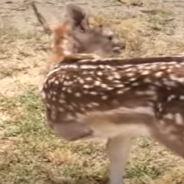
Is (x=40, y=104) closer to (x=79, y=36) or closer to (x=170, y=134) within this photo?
(x=79, y=36)

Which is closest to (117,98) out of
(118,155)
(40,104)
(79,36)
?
(118,155)

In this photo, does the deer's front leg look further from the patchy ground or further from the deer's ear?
the deer's ear

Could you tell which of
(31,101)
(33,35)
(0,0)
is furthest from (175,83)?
(0,0)

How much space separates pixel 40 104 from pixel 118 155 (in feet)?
3.23

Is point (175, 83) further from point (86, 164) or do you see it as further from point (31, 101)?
point (31, 101)

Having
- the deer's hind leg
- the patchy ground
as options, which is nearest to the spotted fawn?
the deer's hind leg

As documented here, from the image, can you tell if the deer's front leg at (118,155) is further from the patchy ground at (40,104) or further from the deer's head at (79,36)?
the deer's head at (79,36)

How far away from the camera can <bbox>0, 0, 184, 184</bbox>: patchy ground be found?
3770 millimetres

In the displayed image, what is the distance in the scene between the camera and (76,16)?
3.55 m

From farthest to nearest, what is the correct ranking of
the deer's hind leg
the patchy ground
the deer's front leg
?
1. the patchy ground
2. the deer's front leg
3. the deer's hind leg

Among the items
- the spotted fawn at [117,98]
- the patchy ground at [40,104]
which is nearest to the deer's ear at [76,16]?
the spotted fawn at [117,98]

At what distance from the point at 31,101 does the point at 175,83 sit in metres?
1.75

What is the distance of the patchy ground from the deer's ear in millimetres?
774

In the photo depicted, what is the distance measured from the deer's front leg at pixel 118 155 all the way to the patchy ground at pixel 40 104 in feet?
0.37
